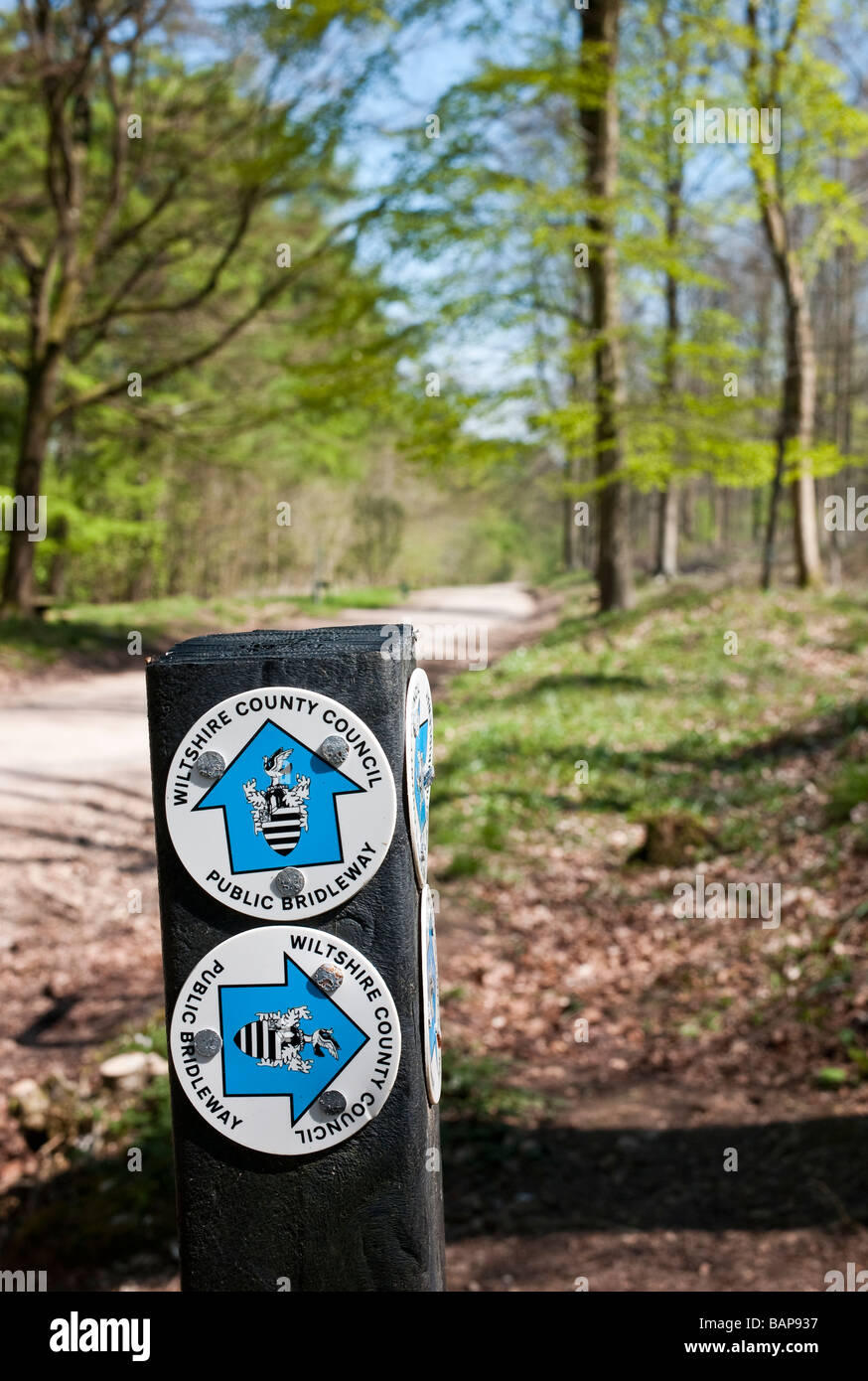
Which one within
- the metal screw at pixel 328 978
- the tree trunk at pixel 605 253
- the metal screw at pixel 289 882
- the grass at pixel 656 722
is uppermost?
the tree trunk at pixel 605 253

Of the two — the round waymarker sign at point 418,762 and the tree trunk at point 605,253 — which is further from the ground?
the tree trunk at point 605,253

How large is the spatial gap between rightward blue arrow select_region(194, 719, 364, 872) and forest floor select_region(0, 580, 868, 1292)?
2.54m

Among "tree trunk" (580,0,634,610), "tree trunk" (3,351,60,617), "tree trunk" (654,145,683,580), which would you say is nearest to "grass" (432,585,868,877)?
"tree trunk" (580,0,634,610)

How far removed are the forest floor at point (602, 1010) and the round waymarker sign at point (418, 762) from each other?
2.41 m

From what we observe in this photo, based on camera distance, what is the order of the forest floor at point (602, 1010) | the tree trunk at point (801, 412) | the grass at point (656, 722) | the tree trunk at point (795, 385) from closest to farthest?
the forest floor at point (602, 1010) < the grass at point (656, 722) < the tree trunk at point (795, 385) < the tree trunk at point (801, 412)

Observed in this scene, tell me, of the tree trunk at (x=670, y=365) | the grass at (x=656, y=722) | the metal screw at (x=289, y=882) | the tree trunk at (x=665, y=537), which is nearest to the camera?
the metal screw at (x=289, y=882)

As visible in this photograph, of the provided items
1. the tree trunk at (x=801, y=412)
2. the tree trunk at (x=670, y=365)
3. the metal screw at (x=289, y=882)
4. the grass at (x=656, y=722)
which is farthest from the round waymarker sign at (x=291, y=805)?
the tree trunk at (x=801, y=412)

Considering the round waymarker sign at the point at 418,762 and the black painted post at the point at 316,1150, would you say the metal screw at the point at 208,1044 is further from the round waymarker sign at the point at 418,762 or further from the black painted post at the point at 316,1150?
the round waymarker sign at the point at 418,762

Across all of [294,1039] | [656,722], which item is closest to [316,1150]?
[294,1039]

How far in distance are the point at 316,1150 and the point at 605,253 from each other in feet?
47.8

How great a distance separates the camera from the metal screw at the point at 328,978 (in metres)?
1.47

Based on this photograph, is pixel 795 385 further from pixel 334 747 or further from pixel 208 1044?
pixel 208 1044

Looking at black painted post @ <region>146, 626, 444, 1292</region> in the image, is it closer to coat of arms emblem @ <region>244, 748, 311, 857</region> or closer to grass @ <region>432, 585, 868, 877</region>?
coat of arms emblem @ <region>244, 748, 311, 857</region>

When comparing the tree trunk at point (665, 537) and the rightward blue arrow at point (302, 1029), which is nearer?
the rightward blue arrow at point (302, 1029)
